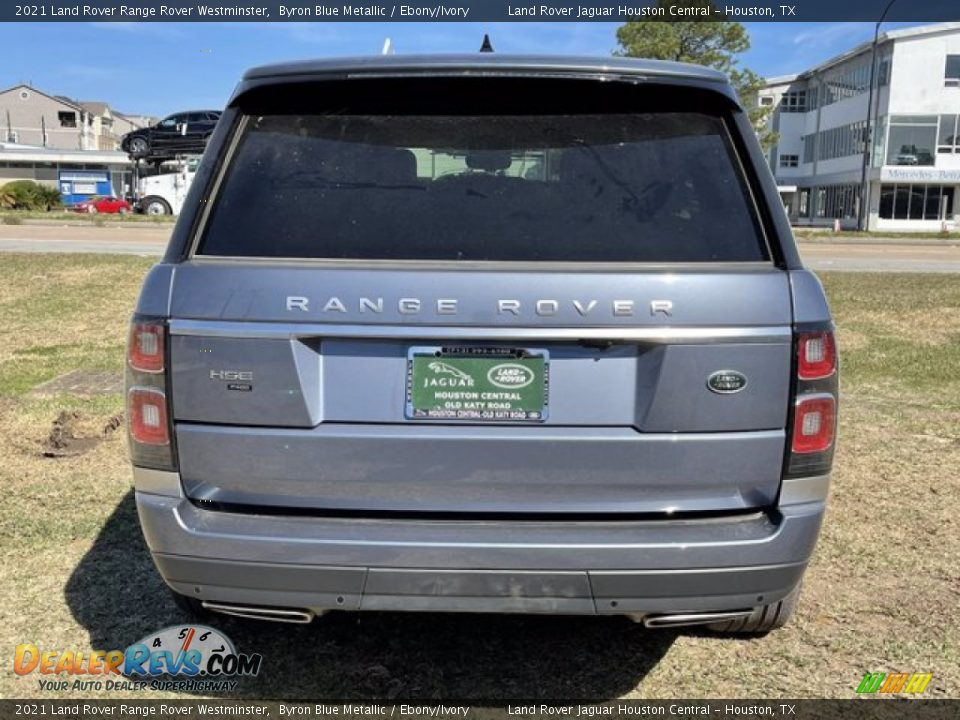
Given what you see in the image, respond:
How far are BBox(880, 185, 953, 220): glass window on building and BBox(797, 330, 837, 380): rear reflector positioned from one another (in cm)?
5662

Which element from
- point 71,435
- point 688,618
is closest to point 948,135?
point 71,435

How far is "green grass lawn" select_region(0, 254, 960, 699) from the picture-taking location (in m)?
3.09

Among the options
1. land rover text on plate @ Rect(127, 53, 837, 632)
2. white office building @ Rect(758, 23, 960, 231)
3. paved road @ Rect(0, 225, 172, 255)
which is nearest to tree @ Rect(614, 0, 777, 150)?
white office building @ Rect(758, 23, 960, 231)

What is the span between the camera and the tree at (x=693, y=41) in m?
37.2

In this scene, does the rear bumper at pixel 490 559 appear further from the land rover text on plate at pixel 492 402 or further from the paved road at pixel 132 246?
the paved road at pixel 132 246

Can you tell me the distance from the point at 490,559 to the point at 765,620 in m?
1.27

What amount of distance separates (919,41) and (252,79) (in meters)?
57.2

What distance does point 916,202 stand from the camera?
52.8 meters

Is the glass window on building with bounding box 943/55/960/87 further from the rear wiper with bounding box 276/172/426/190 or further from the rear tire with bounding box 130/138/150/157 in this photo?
the rear wiper with bounding box 276/172/426/190

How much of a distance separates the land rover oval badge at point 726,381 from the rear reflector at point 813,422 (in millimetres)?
183

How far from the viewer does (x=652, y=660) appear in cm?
324

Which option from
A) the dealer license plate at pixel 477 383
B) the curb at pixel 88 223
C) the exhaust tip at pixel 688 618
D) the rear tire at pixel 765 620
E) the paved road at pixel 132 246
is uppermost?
the dealer license plate at pixel 477 383

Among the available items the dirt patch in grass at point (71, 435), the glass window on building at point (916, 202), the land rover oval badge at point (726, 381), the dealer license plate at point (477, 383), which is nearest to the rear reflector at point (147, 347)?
the dealer license plate at point (477, 383)

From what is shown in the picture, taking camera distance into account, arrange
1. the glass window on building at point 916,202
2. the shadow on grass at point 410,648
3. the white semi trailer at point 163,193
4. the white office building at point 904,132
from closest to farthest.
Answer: the shadow on grass at point 410,648 < the white semi trailer at point 163,193 < the white office building at point 904,132 < the glass window on building at point 916,202
